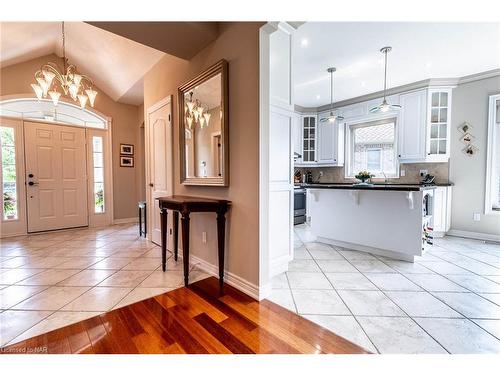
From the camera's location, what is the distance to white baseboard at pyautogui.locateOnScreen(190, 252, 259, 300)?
1.92 metres

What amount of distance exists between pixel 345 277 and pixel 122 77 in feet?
15.6

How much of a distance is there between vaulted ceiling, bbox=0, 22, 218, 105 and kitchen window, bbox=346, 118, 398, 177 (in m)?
4.02

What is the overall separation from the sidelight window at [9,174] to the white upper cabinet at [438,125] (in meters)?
7.28

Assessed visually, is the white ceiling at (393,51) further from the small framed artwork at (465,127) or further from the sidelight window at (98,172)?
the sidelight window at (98,172)

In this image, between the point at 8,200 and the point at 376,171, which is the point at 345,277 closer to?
the point at 376,171

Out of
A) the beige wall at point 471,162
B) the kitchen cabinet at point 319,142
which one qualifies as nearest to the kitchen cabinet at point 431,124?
the beige wall at point 471,162

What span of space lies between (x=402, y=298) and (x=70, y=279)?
10.3 ft

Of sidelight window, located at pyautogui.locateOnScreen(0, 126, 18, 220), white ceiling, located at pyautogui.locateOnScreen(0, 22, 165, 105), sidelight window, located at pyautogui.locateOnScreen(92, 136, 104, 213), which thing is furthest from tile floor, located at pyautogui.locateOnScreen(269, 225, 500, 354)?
sidelight window, located at pyautogui.locateOnScreen(0, 126, 18, 220)

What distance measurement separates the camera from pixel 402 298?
1895 millimetres

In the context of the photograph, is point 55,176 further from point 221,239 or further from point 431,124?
point 431,124

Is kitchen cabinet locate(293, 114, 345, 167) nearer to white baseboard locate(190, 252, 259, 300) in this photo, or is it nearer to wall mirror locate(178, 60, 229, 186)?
wall mirror locate(178, 60, 229, 186)

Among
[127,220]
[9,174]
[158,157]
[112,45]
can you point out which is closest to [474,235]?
[158,157]

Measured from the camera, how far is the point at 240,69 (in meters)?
1.96
